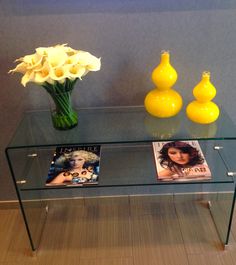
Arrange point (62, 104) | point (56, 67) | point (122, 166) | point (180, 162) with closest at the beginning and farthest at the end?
1. point (56, 67)
2. point (62, 104)
3. point (180, 162)
4. point (122, 166)

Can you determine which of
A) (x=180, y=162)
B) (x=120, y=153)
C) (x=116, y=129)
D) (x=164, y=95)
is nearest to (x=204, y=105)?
(x=164, y=95)

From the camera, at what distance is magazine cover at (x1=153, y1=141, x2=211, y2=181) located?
1360mm

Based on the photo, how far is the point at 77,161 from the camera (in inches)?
56.5

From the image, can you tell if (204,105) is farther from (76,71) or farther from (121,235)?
(121,235)

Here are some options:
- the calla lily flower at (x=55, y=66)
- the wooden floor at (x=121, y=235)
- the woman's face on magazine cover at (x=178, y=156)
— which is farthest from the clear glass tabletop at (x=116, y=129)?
the wooden floor at (x=121, y=235)

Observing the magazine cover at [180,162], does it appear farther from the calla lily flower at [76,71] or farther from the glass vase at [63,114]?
the calla lily flower at [76,71]

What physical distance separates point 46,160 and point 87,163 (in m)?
0.29

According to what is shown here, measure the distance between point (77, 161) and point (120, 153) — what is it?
11.1 inches

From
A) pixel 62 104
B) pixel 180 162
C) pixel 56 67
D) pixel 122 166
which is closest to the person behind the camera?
pixel 56 67

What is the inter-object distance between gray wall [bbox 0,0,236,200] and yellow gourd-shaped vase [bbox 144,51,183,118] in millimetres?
137

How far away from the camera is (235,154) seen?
1657 millimetres

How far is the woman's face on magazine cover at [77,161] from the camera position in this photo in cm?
142

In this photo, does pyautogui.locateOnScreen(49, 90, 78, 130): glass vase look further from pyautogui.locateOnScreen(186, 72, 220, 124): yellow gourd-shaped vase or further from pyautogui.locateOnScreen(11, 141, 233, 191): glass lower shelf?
pyautogui.locateOnScreen(186, 72, 220, 124): yellow gourd-shaped vase

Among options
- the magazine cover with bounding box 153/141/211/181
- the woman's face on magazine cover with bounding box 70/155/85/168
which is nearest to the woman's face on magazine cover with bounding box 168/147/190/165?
the magazine cover with bounding box 153/141/211/181
